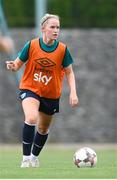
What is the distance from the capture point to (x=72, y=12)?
1053 inches

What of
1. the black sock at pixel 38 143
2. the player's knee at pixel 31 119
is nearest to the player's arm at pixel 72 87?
the player's knee at pixel 31 119

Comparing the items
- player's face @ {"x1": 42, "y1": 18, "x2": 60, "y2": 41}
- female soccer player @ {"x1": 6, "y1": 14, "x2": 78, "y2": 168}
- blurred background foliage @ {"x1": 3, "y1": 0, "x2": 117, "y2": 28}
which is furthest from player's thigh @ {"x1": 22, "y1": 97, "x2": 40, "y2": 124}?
blurred background foliage @ {"x1": 3, "y1": 0, "x2": 117, "y2": 28}

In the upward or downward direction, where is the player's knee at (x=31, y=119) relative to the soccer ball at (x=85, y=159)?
upward

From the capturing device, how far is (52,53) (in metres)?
13.2

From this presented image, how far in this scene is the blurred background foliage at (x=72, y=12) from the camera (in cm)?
2667

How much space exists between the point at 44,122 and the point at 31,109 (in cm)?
75

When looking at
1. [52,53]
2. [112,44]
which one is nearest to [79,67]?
[112,44]

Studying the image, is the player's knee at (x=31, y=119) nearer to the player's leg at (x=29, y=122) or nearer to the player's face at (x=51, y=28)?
the player's leg at (x=29, y=122)

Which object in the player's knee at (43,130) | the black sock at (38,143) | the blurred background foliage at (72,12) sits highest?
the player's knee at (43,130)

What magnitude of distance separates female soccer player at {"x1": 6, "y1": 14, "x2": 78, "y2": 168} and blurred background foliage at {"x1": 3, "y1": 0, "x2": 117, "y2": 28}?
13529 millimetres

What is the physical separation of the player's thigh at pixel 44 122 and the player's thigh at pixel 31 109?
1.47 feet

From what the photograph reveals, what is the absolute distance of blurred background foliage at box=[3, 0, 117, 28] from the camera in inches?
1050

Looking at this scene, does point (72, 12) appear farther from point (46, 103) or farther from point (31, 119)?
point (31, 119)

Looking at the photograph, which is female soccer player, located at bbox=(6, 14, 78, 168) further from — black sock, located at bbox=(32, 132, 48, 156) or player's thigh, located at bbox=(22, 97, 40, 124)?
black sock, located at bbox=(32, 132, 48, 156)
